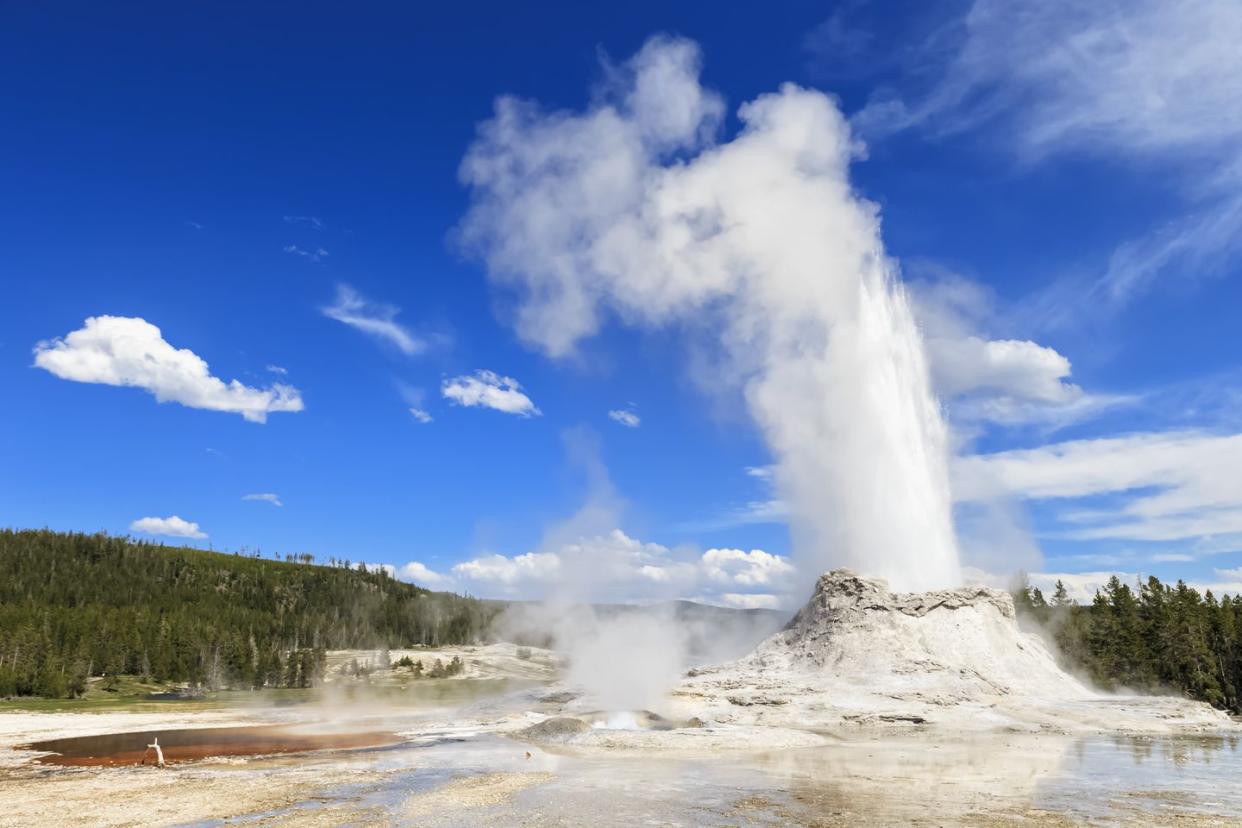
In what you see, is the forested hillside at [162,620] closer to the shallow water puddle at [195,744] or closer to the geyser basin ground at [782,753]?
the geyser basin ground at [782,753]

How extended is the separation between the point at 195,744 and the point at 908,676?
3896 centimetres

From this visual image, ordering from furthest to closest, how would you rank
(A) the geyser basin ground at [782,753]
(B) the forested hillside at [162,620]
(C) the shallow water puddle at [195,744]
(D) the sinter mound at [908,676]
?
1. (B) the forested hillside at [162,620]
2. (D) the sinter mound at [908,676]
3. (C) the shallow water puddle at [195,744]
4. (A) the geyser basin ground at [782,753]

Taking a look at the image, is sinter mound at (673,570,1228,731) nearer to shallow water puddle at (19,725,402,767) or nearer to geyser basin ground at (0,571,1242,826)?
geyser basin ground at (0,571,1242,826)

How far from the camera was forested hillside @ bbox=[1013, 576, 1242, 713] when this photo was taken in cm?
A: 5881

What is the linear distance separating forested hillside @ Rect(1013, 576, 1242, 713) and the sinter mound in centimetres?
1360

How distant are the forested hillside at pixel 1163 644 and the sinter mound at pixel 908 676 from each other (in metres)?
13.6

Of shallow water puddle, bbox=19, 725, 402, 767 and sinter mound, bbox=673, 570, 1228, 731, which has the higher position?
sinter mound, bbox=673, 570, 1228, 731

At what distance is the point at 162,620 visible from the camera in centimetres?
11894

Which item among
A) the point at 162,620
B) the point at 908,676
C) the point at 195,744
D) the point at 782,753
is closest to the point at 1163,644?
the point at 908,676

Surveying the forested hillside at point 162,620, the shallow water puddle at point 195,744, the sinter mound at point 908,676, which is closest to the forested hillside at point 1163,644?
the sinter mound at point 908,676

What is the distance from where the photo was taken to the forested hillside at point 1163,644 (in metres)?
58.8

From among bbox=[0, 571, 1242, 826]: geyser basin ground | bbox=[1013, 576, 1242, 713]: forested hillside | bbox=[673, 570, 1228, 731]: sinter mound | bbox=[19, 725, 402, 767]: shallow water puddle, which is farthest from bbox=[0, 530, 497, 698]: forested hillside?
bbox=[1013, 576, 1242, 713]: forested hillside

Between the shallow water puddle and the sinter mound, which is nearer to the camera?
the shallow water puddle

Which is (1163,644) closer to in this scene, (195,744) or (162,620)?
(195,744)
